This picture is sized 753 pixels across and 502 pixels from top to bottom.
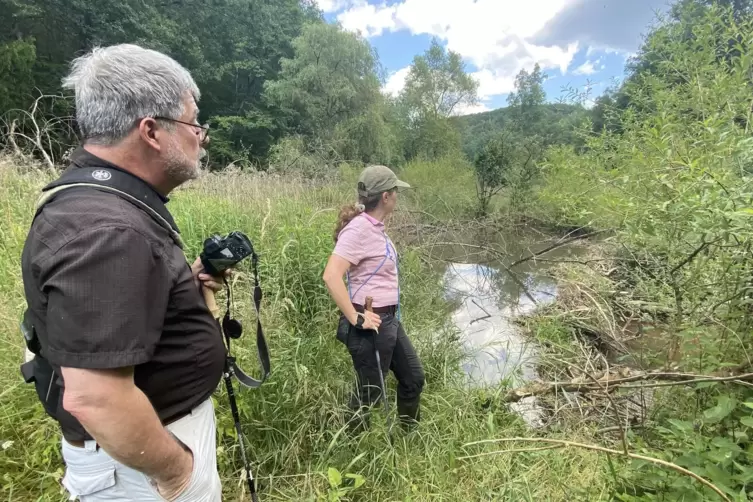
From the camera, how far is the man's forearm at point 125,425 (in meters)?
0.85

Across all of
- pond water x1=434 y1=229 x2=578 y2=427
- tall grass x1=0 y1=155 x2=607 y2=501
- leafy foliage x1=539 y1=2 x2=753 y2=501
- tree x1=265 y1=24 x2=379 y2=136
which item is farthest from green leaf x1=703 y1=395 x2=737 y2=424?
tree x1=265 y1=24 x2=379 y2=136

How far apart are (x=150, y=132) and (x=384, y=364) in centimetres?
188

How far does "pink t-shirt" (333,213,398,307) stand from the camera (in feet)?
7.57

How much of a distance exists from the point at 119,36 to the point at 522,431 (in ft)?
75.6

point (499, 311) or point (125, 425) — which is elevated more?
point (125, 425)

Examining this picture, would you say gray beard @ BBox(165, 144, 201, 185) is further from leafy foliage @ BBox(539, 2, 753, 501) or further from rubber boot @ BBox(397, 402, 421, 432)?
rubber boot @ BBox(397, 402, 421, 432)

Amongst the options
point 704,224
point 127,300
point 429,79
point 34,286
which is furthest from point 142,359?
point 429,79

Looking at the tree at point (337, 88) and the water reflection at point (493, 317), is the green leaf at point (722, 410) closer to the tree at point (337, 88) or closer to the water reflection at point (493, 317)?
the water reflection at point (493, 317)

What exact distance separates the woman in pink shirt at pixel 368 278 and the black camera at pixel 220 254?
2.85 feet

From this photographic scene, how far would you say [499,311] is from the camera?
6.07 metres

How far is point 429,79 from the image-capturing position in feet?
107

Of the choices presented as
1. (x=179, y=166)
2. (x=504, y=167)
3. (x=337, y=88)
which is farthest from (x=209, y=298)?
(x=337, y=88)

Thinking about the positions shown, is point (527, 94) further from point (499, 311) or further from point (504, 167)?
point (499, 311)

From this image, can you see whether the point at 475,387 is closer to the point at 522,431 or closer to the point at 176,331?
the point at 522,431
